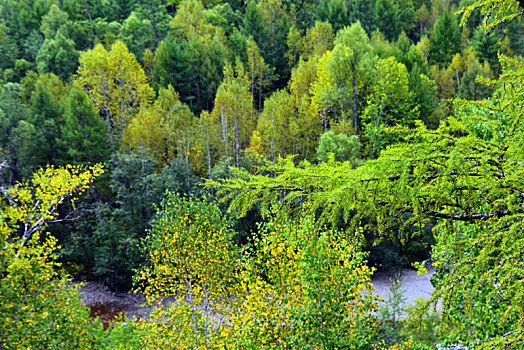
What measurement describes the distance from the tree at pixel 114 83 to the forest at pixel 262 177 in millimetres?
204

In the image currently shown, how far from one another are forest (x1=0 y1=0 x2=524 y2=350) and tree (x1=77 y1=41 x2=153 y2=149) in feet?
0.67

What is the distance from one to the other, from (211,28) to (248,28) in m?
5.36

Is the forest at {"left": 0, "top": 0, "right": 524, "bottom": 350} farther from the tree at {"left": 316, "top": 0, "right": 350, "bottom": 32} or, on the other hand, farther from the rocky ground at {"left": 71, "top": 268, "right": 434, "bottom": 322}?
the rocky ground at {"left": 71, "top": 268, "right": 434, "bottom": 322}

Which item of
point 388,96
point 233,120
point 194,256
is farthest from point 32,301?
point 388,96

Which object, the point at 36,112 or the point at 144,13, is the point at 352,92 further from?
the point at 144,13

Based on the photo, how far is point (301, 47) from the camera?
159 ft

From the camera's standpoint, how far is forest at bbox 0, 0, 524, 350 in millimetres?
2912

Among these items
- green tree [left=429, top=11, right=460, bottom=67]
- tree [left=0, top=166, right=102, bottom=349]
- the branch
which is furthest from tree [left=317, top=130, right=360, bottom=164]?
green tree [left=429, top=11, right=460, bottom=67]

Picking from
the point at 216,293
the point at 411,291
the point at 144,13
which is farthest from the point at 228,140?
the point at 144,13

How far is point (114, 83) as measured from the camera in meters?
35.5

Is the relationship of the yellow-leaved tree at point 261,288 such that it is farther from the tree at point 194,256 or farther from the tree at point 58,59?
the tree at point 58,59

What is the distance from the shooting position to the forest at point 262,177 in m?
2.91

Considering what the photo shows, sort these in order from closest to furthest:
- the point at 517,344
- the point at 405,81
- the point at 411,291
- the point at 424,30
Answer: the point at 517,344
the point at 411,291
the point at 405,81
the point at 424,30

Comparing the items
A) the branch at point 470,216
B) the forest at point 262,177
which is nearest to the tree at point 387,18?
the forest at point 262,177
